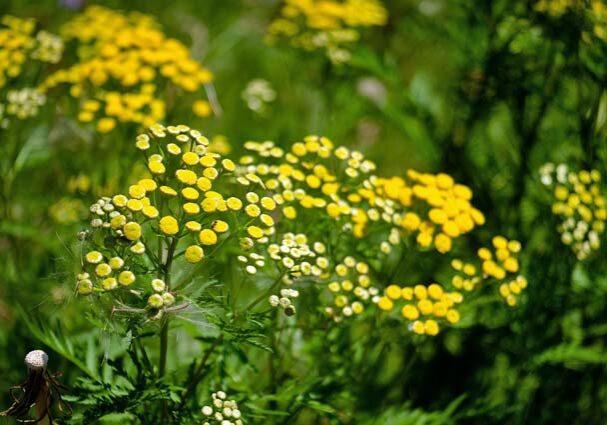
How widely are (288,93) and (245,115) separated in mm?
359

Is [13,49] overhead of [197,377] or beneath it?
overhead

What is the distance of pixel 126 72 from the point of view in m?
2.54

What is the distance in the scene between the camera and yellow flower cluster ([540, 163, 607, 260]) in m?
2.38

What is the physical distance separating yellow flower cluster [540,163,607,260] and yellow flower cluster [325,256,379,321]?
0.83 meters

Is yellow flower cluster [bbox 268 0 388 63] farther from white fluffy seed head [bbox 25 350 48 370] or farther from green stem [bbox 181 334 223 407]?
white fluffy seed head [bbox 25 350 48 370]

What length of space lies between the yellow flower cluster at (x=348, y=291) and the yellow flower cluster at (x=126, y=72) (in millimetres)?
965

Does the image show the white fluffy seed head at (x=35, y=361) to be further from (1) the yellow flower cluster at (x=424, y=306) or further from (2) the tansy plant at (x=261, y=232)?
(1) the yellow flower cluster at (x=424, y=306)

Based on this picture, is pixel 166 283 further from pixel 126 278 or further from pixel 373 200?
pixel 373 200

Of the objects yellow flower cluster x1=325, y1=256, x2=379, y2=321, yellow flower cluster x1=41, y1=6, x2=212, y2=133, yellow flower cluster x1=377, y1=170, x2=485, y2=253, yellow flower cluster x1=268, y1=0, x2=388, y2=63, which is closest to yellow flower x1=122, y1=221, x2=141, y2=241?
yellow flower cluster x1=325, y1=256, x2=379, y2=321

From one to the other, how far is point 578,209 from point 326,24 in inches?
62.5

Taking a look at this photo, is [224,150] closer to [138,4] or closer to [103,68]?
[103,68]

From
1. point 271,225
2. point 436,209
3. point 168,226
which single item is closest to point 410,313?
point 436,209

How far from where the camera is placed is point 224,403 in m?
1.70

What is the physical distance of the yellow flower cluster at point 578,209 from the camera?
2.38 meters
